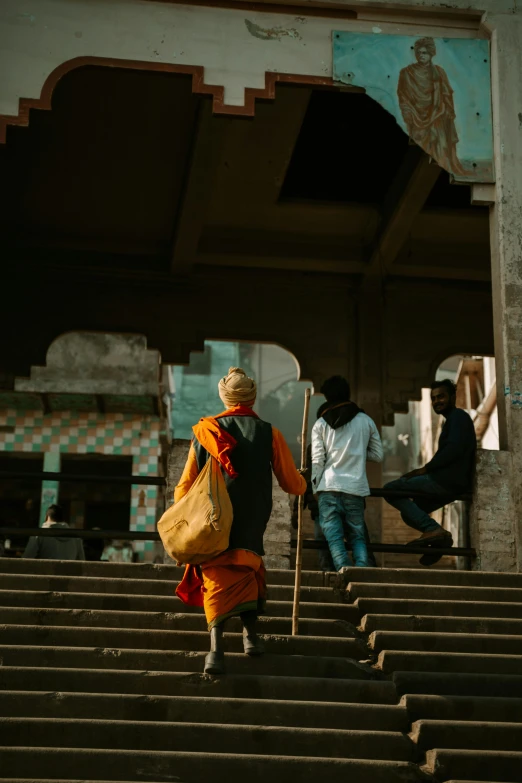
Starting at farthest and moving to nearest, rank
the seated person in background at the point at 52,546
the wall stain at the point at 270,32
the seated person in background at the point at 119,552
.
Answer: the seated person in background at the point at 119,552 < the seated person in background at the point at 52,546 < the wall stain at the point at 270,32

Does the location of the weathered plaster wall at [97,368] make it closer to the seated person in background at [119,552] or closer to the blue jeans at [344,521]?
the seated person in background at [119,552]

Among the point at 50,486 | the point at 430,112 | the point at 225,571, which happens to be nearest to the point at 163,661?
the point at 225,571

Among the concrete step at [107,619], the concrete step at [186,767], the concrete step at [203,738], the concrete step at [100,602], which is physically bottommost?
the concrete step at [186,767]

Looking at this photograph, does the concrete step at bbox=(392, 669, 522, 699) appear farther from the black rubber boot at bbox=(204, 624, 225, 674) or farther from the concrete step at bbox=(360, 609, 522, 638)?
the black rubber boot at bbox=(204, 624, 225, 674)

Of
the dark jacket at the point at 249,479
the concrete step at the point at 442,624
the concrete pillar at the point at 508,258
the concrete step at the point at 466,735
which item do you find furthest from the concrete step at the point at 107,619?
the concrete pillar at the point at 508,258

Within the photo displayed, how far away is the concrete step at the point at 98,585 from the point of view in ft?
27.0

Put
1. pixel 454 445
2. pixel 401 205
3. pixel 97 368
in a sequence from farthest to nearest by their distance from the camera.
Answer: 1. pixel 97 368
2. pixel 401 205
3. pixel 454 445

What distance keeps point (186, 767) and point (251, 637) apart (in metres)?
1.13

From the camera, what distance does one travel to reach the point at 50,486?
24453 millimetres

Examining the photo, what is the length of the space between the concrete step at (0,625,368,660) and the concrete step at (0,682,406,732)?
662 mm

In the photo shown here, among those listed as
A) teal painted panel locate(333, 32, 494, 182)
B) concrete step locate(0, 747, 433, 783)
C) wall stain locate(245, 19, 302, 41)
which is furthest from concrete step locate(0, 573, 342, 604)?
wall stain locate(245, 19, 302, 41)

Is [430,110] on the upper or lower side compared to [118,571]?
upper

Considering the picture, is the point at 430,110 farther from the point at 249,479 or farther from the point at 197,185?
the point at 249,479

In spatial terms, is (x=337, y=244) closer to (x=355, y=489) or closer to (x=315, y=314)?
(x=315, y=314)
